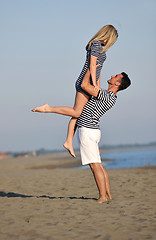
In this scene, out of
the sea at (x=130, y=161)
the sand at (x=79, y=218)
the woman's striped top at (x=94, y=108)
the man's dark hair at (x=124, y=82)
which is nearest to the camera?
the sand at (x=79, y=218)

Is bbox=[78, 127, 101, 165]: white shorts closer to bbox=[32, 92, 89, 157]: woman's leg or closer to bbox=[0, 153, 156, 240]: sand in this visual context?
bbox=[32, 92, 89, 157]: woman's leg

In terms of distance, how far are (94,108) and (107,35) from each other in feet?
3.65

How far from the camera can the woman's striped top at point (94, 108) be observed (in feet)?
16.4

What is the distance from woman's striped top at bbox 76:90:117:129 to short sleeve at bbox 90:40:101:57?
574 mm

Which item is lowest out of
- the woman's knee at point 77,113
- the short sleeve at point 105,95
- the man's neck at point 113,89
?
the woman's knee at point 77,113

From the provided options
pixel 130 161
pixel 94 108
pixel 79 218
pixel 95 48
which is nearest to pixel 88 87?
pixel 94 108

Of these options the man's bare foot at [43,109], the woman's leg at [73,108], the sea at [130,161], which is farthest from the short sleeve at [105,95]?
the sea at [130,161]

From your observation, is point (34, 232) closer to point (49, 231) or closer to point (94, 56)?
point (49, 231)

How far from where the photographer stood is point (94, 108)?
16.5 feet

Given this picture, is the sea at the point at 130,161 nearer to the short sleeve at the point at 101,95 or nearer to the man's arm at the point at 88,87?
the short sleeve at the point at 101,95

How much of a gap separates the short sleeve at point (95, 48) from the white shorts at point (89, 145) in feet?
3.69

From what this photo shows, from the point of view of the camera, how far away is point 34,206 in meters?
4.98

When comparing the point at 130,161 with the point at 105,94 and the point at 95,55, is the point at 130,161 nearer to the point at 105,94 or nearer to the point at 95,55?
the point at 105,94

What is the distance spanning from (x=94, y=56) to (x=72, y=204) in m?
2.28
